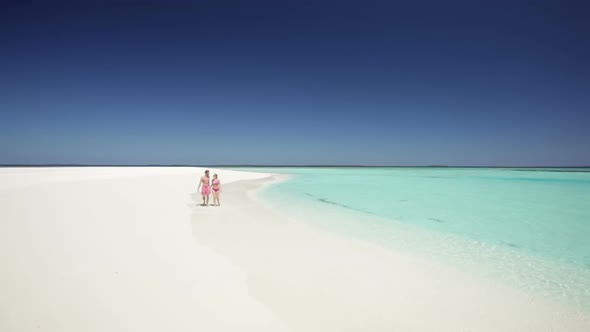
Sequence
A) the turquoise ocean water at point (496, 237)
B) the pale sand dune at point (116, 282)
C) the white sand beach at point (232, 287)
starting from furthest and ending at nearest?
the turquoise ocean water at point (496, 237) < the white sand beach at point (232, 287) < the pale sand dune at point (116, 282)

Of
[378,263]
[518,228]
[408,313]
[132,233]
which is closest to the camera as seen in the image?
[408,313]

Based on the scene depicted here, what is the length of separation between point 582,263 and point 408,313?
16.2ft

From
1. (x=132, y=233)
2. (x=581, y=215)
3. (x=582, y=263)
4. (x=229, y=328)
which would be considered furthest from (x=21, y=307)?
(x=581, y=215)

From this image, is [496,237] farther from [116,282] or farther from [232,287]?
[116,282]

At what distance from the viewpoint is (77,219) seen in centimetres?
704

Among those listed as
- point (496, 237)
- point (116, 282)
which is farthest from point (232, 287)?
point (496, 237)

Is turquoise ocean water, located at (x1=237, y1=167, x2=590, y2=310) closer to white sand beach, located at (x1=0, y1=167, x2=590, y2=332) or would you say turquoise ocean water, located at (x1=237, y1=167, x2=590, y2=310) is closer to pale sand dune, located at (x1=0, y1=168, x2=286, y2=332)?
white sand beach, located at (x1=0, y1=167, x2=590, y2=332)

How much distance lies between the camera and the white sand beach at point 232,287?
2.93m

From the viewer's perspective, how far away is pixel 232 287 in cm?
371

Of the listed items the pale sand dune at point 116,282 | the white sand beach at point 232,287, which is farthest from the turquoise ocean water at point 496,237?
the pale sand dune at point 116,282

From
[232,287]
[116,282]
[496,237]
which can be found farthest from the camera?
[496,237]

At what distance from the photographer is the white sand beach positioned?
2.93 metres

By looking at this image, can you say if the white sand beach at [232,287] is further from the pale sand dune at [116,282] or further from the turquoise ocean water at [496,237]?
the turquoise ocean water at [496,237]

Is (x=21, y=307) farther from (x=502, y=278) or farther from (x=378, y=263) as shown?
(x=502, y=278)
